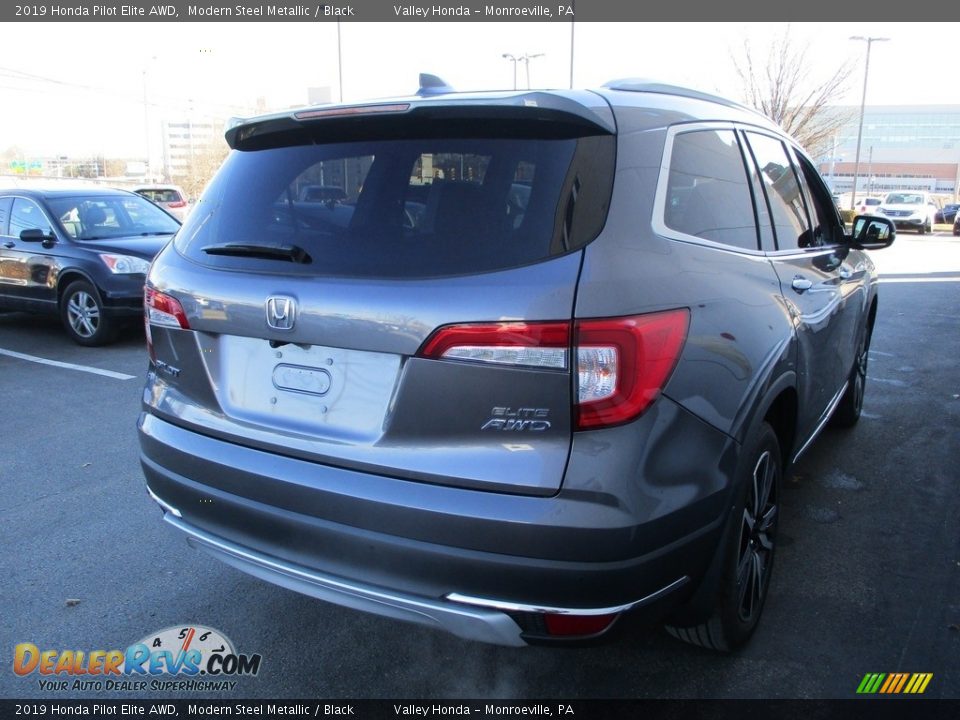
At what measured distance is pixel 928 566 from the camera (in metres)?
3.34

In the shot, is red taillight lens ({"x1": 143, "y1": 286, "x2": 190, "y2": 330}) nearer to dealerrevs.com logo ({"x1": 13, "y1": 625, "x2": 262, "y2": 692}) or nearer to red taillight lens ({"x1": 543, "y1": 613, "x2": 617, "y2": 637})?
dealerrevs.com logo ({"x1": 13, "y1": 625, "x2": 262, "y2": 692})

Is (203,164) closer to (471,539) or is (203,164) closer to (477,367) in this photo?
(477,367)

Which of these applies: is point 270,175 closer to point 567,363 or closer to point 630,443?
point 567,363

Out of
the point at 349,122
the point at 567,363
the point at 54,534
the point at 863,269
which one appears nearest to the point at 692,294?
the point at 567,363

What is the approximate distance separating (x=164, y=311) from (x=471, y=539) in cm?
135

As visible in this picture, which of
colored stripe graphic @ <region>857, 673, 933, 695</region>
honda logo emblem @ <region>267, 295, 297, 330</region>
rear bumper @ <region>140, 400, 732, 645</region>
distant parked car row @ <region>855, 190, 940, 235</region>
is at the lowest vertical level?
distant parked car row @ <region>855, 190, 940, 235</region>

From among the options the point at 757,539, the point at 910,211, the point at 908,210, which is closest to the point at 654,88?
the point at 757,539

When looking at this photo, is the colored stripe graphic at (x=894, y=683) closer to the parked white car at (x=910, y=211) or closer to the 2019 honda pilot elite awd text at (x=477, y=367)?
the 2019 honda pilot elite awd text at (x=477, y=367)

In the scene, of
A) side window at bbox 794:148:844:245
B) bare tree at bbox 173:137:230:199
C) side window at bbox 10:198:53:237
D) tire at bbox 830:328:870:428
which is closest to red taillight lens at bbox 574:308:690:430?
side window at bbox 794:148:844:245

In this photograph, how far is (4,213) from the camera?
883 centimetres

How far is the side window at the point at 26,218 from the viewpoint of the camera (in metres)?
8.42

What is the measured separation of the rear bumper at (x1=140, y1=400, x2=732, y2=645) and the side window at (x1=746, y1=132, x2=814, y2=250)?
4.61ft

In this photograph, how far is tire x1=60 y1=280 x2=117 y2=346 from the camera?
7848 millimetres

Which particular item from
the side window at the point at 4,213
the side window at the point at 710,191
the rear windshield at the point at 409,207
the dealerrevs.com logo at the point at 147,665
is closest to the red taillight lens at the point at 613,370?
the rear windshield at the point at 409,207
